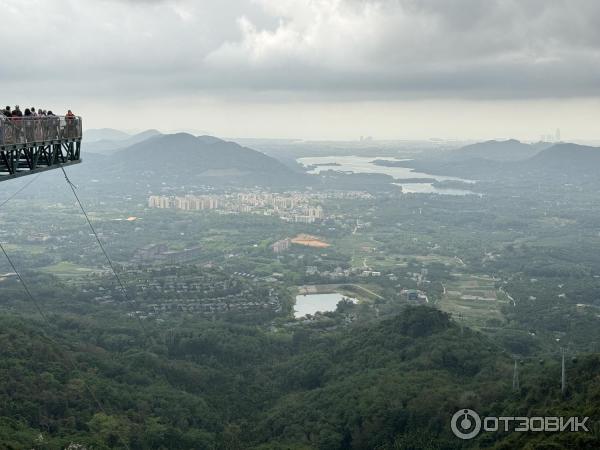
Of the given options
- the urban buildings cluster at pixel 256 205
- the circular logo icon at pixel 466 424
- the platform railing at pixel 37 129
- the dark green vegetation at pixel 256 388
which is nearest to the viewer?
the platform railing at pixel 37 129

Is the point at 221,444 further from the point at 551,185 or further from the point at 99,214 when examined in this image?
the point at 551,185

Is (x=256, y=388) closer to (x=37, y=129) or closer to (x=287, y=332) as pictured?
(x=287, y=332)

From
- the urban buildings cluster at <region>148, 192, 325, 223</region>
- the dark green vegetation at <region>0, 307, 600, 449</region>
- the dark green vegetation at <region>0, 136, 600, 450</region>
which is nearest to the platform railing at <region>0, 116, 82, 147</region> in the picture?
the dark green vegetation at <region>0, 307, 600, 449</region>

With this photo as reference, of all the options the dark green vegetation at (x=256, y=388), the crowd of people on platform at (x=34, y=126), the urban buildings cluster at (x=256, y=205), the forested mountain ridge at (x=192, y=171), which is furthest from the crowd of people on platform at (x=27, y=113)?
the forested mountain ridge at (x=192, y=171)

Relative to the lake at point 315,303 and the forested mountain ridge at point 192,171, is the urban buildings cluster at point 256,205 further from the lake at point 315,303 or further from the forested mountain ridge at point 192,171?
the lake at point 315,303

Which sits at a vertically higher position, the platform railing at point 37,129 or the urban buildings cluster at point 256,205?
the platform railing at point 37,129

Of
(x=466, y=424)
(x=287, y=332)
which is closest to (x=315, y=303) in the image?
(x=287, y=332)
